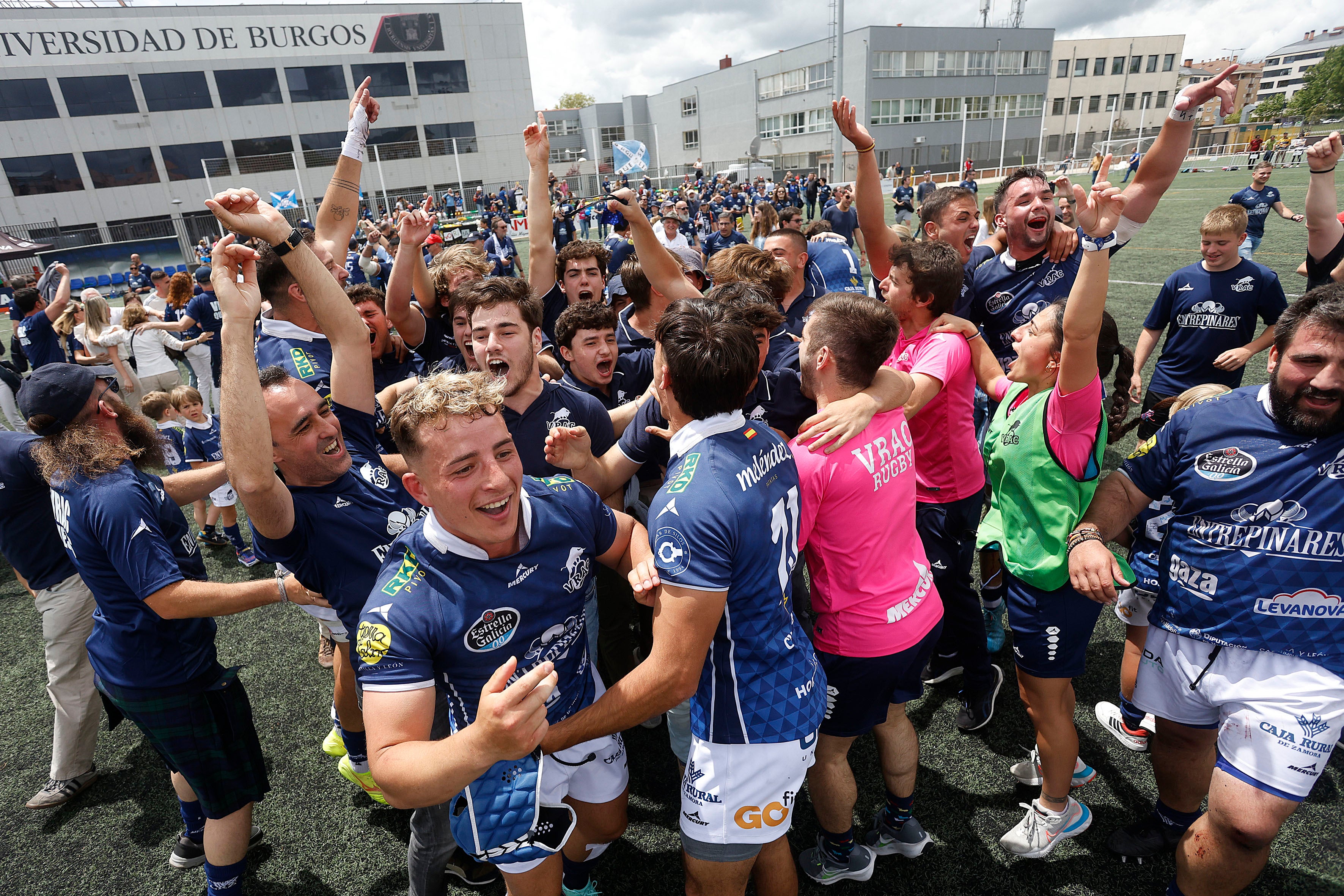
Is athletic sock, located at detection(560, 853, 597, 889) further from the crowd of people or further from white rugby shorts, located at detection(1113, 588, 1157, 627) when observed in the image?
white rugby shorts, located at detection(1113, 588, 1157, 627)

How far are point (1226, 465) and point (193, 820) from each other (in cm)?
494

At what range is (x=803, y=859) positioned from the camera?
2.98m

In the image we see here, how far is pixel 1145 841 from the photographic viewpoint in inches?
114

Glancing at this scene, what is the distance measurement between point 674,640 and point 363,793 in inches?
112

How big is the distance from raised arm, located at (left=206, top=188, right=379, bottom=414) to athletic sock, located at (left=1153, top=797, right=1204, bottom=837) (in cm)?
409

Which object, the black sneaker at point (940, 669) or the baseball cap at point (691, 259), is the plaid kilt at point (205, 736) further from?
the baseball cap at point (691, 259)

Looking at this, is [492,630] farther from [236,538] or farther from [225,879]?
[236,538]

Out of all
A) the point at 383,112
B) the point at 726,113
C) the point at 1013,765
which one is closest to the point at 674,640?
the point at 1013,765

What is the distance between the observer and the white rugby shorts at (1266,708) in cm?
221

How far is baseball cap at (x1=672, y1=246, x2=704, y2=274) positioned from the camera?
529cm

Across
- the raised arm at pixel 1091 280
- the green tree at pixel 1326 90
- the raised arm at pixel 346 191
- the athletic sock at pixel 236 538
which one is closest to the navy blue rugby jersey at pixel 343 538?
the raised arm at pixel 346 191

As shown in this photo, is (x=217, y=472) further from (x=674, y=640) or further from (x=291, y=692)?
(x=674, y=640)

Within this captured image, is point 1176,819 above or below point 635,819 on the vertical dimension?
above

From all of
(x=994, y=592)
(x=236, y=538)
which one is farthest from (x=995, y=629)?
(x=236, y=538)
